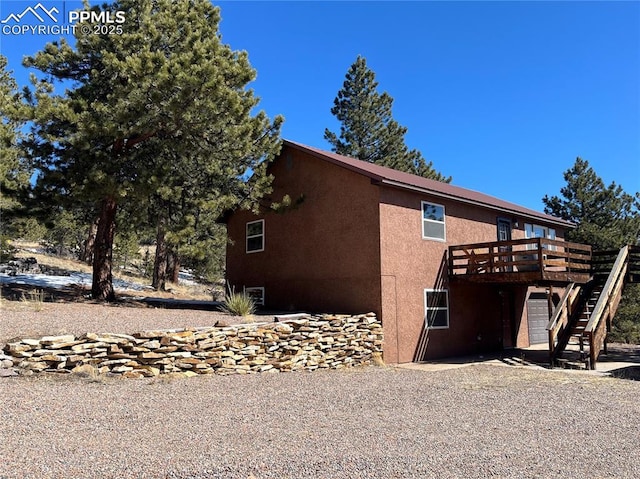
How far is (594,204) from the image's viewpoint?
2786 cm

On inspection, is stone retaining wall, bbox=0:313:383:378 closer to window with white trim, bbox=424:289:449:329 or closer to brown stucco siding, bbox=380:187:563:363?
brown stucco siding, bbox=380:187:563:363

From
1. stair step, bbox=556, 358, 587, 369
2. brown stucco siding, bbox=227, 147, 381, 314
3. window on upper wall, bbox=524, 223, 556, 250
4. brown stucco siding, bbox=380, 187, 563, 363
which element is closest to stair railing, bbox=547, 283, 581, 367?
stair step, bbox=556, 358, 587, 369

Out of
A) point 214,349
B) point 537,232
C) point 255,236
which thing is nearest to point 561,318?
point 537,232

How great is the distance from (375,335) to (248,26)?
940cm

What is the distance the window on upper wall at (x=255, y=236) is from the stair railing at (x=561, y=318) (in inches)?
366

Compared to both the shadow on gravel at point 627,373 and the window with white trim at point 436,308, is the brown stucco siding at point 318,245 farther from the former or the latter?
the shadow on gravel at point 627,373

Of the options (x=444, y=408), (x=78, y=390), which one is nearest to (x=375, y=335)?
(x=444, y=408)

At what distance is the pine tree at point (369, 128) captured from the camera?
30.8 metres

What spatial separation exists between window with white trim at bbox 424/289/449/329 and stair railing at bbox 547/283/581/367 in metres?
2.83

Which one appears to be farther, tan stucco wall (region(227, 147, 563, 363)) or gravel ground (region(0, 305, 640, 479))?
tan stucco wall (region(227, 147, 563, 363))

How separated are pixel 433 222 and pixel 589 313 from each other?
533 centimetres

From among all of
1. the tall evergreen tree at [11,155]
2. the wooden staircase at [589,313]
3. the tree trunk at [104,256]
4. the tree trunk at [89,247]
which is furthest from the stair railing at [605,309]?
the tree trunk at [89,247]

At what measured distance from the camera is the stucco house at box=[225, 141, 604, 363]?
13.5 meters

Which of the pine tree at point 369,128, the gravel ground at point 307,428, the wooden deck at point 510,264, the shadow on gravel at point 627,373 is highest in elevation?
the pine tree at point 369,128
